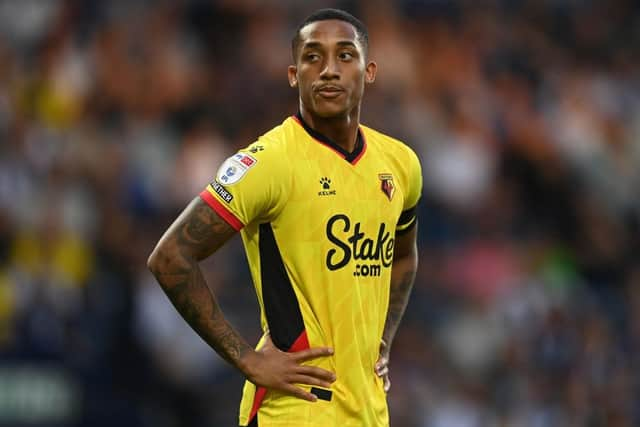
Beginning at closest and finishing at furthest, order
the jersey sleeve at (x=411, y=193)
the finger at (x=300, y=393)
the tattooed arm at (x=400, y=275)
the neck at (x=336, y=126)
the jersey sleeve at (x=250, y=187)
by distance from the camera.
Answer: the jersey sleeve at (x=250, y=187) < the finger at (x=300, y=393) < the neck at (x=336, y=126) < the jersey sleeve at (x=411, y=193) < the tattooed arm at (x=400, y=275)

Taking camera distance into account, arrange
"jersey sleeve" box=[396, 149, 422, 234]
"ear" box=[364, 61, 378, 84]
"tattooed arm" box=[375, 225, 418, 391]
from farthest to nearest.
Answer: "tattooed arm" box=[375, 225, 418, 391]
"jersey sleeve" box=[396, 149, 422, 234]
"ear" box=[364, 61, 378, 84]

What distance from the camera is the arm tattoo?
499 cm

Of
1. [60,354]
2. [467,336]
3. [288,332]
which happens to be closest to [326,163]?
[288,332]

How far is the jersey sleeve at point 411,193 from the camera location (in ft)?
18.4

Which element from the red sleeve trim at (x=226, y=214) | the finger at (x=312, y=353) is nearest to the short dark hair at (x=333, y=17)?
the red sleeve trim at (x=226, y=214)

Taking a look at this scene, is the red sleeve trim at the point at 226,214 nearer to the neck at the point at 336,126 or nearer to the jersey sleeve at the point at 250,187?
the jersey sleeve at the point at 250,187

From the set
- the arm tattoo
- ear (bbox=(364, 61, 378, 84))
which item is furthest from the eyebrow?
the arm tattoo

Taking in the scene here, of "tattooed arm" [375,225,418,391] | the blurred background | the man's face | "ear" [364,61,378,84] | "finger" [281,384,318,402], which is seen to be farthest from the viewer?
the blurred background

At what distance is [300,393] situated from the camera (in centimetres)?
506

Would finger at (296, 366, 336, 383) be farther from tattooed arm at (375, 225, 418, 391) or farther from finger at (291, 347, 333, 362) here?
tattooed arm at (375, 225, 418, 391)

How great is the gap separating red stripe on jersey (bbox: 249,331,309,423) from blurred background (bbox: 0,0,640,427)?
4272 mm

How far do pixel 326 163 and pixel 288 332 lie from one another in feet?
2.19

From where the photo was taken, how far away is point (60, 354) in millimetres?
9266

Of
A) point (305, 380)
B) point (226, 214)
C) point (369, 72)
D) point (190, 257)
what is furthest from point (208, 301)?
point (369, 72)
